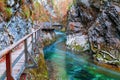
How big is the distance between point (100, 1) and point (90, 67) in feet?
40.7

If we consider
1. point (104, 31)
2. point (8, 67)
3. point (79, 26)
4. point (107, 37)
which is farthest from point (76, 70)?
point (8, 67)

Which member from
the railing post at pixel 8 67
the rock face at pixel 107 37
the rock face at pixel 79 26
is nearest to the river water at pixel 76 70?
the rock face at pixel 107 37

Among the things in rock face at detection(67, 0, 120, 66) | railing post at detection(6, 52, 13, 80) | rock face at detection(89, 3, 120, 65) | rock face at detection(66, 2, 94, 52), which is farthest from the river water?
railing post at detection(6, 52, 13, 80)

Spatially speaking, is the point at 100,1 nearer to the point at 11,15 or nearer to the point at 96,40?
the point at 96,40

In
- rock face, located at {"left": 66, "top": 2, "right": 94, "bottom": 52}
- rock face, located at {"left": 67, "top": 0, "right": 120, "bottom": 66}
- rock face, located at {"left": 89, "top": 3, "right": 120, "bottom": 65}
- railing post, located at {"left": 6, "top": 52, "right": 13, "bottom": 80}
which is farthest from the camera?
rock face, located at {"left": 66, "top": 2, "right": 94, "bottom": 52}

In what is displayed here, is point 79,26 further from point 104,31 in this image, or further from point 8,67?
point 8,67

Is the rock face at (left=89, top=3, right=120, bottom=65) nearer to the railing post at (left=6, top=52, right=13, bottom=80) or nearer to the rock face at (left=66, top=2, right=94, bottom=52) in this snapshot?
the rock face at (left=66, top=2, right=94, bottom=52)

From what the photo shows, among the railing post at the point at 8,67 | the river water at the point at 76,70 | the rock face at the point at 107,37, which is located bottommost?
the river water at the point at 76,70

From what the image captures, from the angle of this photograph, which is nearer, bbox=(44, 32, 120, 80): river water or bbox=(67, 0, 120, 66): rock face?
bbox=(44, 32, 120, 80): river water

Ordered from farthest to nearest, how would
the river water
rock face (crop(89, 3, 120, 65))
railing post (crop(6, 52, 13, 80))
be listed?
rock face (crop(89, 3, 120, 65)) → the river water → railing post (crop(6, 52, 13, 80))

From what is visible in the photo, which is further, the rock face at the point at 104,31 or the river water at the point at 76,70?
the rock face at the point at 104,31

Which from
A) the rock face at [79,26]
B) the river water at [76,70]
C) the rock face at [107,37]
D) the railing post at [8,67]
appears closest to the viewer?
the railing post at [8,67]

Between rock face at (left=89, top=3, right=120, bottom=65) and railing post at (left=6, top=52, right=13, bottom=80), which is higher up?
railing post at (left=6, top=52, right=13, bottom=80)

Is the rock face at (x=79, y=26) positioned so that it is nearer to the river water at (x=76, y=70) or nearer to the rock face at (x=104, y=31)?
the rock face at (x=104, y=31)
